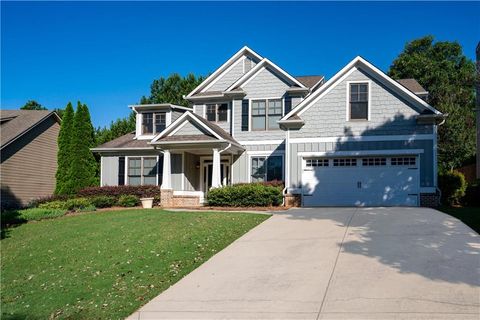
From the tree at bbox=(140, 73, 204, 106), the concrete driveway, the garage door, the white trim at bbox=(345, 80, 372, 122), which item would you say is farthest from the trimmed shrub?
the tree at bbox=(140, 73, 204, 106)

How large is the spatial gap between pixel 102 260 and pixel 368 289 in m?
Answer: 6.32

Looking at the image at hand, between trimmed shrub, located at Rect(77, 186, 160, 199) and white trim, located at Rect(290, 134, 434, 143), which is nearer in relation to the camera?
white trim, located at Rect(290, 134, 434, 143)

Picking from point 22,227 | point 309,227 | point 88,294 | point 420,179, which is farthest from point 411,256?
point 22,227

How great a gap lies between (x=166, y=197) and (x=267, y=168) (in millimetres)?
5129

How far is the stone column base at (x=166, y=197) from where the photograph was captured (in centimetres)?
2183

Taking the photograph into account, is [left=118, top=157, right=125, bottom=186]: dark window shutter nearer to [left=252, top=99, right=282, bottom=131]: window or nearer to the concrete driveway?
[left=252, top=99, right=282, bottom=131]: window

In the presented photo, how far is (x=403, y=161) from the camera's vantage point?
19344 mm

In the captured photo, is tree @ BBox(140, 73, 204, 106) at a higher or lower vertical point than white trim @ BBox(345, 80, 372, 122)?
higher

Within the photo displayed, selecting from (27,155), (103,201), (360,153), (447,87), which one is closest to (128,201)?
(103,201)

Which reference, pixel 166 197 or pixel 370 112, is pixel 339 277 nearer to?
pixel 370 112

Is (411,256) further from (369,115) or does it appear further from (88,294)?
(369,115)

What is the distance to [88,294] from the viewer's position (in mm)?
8758

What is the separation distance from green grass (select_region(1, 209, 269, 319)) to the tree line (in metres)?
8.72

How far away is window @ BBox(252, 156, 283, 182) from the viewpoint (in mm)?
22766
